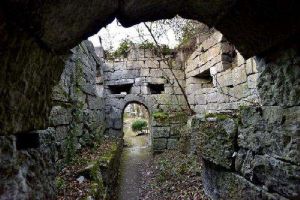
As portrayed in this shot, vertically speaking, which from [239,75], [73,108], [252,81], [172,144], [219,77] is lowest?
[172,144]

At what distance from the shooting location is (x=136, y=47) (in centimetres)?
1094

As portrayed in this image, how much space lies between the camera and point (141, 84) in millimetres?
10789

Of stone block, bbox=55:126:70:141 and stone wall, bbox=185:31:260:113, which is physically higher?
stone wall, bbox=185:31:260:113

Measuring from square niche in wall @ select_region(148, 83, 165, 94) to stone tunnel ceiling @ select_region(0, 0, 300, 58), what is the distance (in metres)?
8.72

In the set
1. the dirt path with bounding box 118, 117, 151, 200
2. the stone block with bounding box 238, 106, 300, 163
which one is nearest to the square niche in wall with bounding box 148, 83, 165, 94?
the dirt path with bounding box 118, 117, 151, 200

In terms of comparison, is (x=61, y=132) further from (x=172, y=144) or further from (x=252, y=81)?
(x=172, y=144)

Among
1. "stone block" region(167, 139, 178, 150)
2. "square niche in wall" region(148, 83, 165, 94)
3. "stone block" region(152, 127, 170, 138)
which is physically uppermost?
"square niche in wall" region(148, 83, 165, 94)

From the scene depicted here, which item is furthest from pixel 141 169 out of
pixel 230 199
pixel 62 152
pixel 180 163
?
pixel 230 199

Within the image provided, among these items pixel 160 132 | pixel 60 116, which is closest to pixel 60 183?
pixel 60 116

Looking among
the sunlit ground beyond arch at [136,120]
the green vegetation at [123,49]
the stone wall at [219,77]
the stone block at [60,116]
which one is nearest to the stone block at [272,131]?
the stone wall at [219,77]

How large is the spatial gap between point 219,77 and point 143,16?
584 centimetres

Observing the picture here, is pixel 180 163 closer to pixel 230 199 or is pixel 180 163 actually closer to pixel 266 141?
pixel 230 199

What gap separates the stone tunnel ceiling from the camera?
1.22 m

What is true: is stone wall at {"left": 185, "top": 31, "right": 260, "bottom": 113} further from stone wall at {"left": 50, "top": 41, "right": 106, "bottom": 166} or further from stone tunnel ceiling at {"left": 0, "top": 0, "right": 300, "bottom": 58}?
stone wall at {"left": 50, "top": 41, "right": 106, "bottom": 166}
